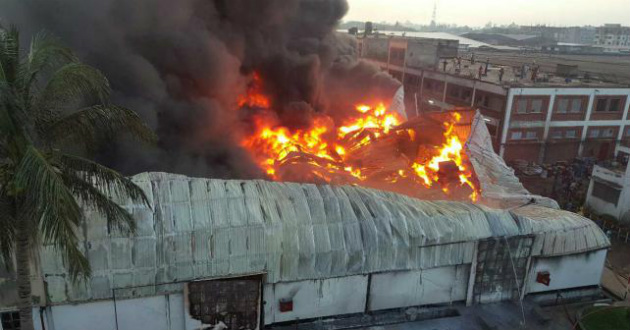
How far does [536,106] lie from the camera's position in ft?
101

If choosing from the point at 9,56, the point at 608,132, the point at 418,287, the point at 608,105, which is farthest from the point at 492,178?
the point at 608,132

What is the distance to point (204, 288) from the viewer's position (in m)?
11.4

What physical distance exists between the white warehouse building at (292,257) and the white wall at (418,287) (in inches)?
1.2

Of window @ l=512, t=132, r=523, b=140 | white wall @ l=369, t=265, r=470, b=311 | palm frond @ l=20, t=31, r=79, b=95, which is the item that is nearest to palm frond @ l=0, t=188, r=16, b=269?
palm frond @ l=20, t=31, r=79, b=95

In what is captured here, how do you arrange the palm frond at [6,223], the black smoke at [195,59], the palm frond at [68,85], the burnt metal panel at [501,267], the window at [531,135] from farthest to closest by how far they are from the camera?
1. the window at [531,135]
2. the black smoke at [195,59]
3. the burnt metal panel at [501,267]
4. the palm frond at [68,85]
5. the palm frond at [6,223]

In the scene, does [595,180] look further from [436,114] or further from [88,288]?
[88,288]

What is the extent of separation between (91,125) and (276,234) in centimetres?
527

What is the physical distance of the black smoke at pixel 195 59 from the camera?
17969 mm

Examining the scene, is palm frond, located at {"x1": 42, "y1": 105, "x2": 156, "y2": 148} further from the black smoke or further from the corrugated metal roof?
the black smoke

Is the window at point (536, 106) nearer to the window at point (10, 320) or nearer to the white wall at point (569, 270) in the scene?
the white wall at point (569, 270)

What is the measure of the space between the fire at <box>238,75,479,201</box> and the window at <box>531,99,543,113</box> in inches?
398

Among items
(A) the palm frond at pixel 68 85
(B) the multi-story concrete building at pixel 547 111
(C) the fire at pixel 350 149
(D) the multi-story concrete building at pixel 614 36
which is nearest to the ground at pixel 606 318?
(C) the fire at pixel 350 149

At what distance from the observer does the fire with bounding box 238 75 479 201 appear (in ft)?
62.1

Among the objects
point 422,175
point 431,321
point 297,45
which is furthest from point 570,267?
point 297,45
